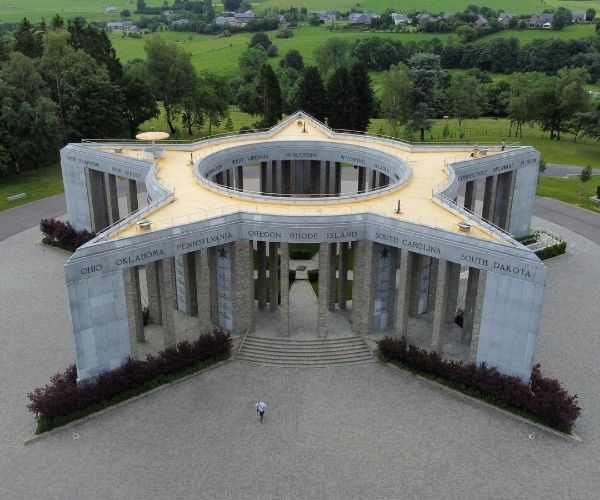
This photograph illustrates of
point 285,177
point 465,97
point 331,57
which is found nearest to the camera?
point 285,177

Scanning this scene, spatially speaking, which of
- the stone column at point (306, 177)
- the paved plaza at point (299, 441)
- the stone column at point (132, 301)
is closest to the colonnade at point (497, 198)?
the paved plaza at point (299, 441)

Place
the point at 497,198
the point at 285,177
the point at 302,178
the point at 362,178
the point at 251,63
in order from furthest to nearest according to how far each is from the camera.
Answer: the point at 251,63 → the point at 302,178 → the point at 285,177 → the point at 362,178 → the point at 497,198

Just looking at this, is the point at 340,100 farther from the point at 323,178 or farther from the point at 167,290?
the point at 167,290

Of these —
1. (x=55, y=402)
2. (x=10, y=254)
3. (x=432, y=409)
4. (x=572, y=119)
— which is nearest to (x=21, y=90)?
(x=10, y=254)

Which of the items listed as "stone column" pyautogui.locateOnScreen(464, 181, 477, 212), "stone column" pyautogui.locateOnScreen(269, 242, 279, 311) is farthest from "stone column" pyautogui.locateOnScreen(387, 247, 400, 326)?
"stone column" pyautogui.locateOnScreen(464, 181, 477, 212)

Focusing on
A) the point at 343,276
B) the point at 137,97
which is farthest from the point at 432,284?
the point at 137,97

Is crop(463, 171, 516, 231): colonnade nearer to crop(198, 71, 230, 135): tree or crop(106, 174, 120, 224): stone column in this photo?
crop(106, 174, 120, 224): stone column

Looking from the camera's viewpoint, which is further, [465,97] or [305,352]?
[465,97]

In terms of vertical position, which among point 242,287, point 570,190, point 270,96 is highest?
point 270,96

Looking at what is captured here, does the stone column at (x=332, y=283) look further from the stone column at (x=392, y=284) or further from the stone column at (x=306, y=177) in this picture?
the stone column at (x=306, y=177)
